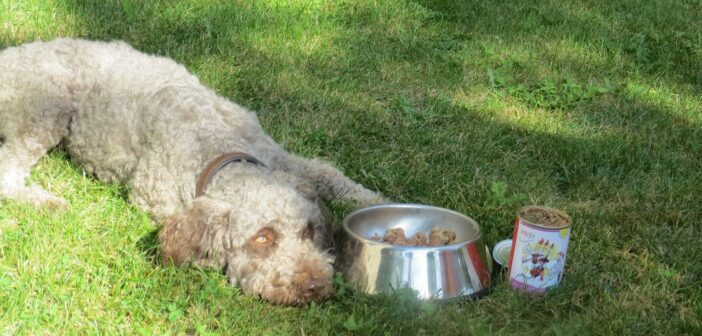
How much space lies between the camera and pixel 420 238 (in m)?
4.12

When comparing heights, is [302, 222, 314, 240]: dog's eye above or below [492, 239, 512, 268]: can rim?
above

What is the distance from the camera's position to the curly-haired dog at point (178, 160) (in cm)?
393

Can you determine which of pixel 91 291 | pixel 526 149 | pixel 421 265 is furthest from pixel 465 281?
pixel 526 149

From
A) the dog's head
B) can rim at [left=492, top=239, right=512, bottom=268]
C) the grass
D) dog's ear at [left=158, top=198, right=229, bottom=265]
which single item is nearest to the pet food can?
the grass

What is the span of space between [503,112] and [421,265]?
2.68 meters

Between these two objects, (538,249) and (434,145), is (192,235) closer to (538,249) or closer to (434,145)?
(538,249)

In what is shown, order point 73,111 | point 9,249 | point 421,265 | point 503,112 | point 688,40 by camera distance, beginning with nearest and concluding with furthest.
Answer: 1. point 421,265
2. point 9,249
3. point 73,111
4. point 503,112
5. point 688,40

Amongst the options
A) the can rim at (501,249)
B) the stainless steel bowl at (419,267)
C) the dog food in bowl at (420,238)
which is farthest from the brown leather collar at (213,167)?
the can rim at (501,249)

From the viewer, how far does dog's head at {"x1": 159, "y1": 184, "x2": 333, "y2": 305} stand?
12.6ft

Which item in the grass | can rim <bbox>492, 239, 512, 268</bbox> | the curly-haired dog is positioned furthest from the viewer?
can rim <bbox>492, 239, 512, 268</bbox>

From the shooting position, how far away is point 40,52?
5.30 metres

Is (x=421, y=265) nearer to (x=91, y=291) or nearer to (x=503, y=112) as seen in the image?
(x=91, y=291)

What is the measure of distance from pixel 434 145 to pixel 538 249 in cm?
198

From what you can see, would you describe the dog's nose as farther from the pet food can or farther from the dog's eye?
the pet food can
